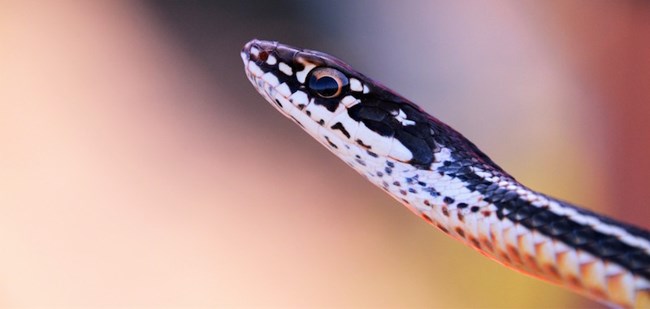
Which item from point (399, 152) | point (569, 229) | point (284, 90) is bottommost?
point (569, 229)

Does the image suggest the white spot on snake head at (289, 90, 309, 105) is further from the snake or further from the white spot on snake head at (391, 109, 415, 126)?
the white spot on snake head at (391, 109, 415, 126)

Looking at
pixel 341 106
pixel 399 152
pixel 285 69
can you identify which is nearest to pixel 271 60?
pixel 285 69

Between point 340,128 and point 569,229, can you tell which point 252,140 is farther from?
point 569,229

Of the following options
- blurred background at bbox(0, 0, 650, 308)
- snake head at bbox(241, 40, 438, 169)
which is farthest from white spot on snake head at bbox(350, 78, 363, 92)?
blurred background at bbox(0, 0, 650, 308)

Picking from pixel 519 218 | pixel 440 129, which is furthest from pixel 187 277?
pixel 519 218

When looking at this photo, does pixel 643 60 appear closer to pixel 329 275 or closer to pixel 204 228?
pixel 329 275

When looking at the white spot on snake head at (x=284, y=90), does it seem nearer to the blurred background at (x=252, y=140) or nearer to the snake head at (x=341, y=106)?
the snake head at (x=341, y=106)
